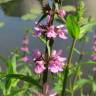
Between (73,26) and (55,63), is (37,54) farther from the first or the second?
(73,26)

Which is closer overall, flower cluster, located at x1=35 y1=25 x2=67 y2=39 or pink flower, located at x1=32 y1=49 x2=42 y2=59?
flower cluster, located at x1=35 y1=25 x2=67 y2=39

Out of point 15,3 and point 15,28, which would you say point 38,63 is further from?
point 15,3

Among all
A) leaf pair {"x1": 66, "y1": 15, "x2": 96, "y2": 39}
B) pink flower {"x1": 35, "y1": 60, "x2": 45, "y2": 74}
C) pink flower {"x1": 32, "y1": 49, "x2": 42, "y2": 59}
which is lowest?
pink flower {"x1": 35, "y1": 60, "x2": 45, "y2": 74}

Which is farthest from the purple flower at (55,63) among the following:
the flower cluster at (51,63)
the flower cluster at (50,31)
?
the flower cluster at (50,31)

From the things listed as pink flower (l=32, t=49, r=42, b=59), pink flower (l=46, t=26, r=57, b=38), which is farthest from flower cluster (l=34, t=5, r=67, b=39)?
pink flower (l=32, t=49, r=42, b=59)

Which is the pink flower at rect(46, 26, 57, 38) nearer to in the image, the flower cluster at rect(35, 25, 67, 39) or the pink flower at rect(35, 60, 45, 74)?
the flower cluster at rect(35, 25, 67, 39)

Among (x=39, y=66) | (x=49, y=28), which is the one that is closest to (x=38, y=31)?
(x=49, y=28)
